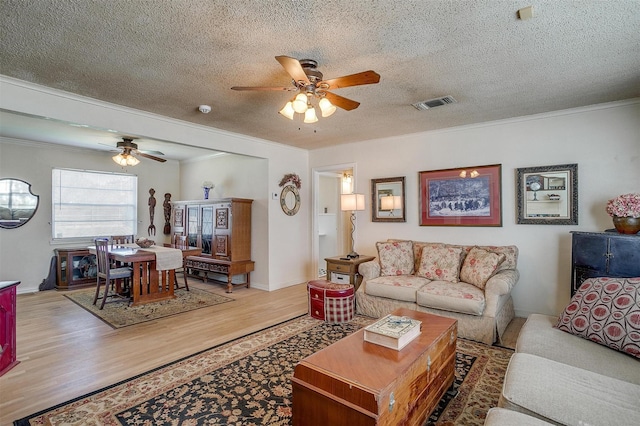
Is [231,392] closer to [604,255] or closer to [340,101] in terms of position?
[340,101]

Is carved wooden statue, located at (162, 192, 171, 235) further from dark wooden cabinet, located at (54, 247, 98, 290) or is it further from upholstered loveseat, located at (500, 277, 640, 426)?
upholstered loveseat, located at (500, 277, 640, 426)

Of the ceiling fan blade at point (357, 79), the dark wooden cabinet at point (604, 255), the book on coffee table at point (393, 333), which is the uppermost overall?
the ceiling fan blade at point (357, 79)

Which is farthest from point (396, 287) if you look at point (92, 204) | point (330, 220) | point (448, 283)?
point (92, 204)

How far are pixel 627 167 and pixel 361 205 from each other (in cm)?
300

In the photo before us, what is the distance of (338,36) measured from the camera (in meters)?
2.17

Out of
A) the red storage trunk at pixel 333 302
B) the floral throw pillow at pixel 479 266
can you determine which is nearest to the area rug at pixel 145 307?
the red storage trunk at pixel 333 302

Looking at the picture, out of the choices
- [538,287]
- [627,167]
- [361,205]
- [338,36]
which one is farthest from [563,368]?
[361,205]

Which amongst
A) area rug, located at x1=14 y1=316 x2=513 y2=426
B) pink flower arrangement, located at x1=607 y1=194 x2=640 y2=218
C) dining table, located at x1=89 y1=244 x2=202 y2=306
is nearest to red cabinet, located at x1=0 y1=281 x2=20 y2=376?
area rug, located at x1=14 y1=316 x2=513 y2=426

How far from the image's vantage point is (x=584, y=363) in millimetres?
1776

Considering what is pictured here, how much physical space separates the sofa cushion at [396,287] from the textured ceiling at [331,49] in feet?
6.72

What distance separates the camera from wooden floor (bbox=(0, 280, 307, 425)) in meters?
2.37

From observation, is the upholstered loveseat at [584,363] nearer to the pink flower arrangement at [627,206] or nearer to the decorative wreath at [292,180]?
the pink flower arrangement at [627,206]

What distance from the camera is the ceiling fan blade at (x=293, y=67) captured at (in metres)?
2.04

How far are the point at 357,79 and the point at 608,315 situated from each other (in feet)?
7.26
